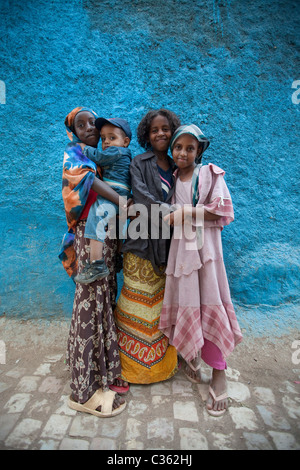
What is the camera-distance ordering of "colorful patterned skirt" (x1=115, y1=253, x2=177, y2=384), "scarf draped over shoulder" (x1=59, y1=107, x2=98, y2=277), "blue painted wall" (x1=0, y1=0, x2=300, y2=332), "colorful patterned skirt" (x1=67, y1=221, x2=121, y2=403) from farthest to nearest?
"blue painted wall" (x1=0, y1=0, x2=300, y2=332), "colorful patterned skirt" (x1=115, y1=253, x2=177, y2=384), "colorful patterned skirt" (x1=67, y1=221, x2=121, y2=403), "scarf draped over shoulder" (x1=59, y1=107, x2=98, y2=277)

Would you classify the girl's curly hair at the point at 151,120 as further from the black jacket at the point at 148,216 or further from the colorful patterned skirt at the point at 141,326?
the colorful patterned skirt at the point at 141,326

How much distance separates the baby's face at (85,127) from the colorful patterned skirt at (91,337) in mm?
647

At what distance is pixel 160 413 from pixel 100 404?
43cm

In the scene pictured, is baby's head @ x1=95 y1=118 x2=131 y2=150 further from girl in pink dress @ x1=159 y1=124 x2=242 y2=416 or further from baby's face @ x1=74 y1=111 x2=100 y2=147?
girl in pink dress @ x1=159 y1=124 x2=242 y2=416

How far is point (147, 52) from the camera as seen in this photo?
2725mm

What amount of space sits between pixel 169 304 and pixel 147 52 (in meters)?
2.48

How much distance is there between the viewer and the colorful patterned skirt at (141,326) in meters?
2.13

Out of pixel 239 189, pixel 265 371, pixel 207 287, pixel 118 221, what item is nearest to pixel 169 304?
pixel 207 287

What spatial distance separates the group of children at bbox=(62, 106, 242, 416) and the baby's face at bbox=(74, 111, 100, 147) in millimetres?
15

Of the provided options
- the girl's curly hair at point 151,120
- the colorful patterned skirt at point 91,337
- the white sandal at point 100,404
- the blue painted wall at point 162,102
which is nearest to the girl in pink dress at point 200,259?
the girl's curly hair at point 151,120

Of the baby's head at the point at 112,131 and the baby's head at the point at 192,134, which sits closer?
the baby's head at the point at 192,134

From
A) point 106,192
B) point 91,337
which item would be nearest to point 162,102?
point 106,192

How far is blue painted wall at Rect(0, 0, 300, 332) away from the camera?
271 centimetres

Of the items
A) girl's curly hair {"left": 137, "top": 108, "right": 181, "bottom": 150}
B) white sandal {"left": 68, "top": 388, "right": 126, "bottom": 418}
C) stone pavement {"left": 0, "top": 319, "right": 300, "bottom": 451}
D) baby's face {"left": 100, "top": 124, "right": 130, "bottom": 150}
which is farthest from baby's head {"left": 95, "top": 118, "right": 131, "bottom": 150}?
stone pavement {"left": 0, "top": 319, "right": 300, "bottom": 451}
